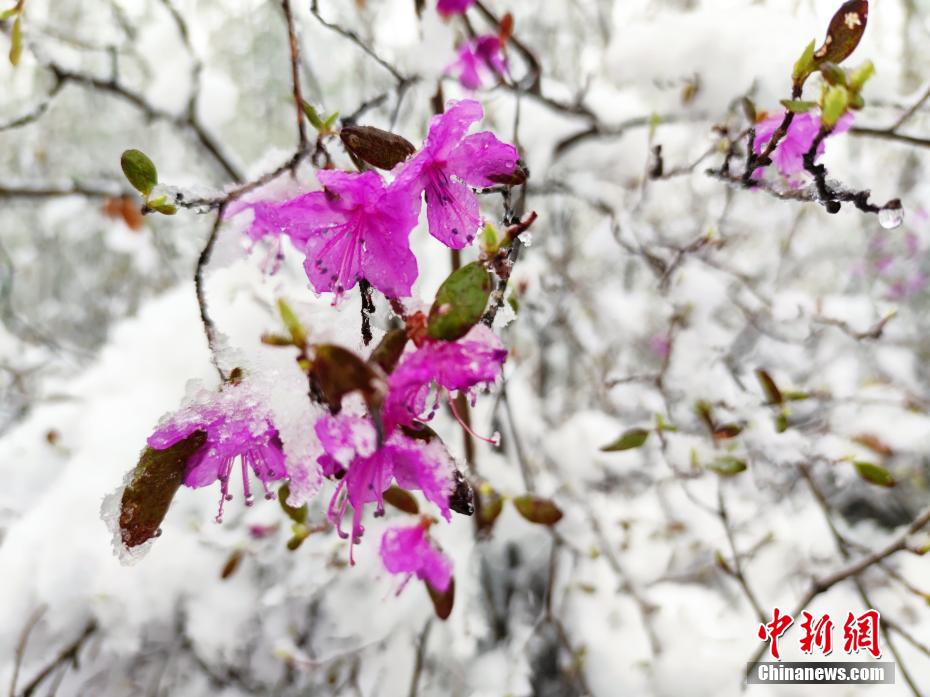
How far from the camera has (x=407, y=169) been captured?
521 mm

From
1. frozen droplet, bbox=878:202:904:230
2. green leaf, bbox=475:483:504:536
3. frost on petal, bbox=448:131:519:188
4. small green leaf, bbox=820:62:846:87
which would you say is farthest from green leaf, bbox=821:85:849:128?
green leaf, bbox=475:483:504:536

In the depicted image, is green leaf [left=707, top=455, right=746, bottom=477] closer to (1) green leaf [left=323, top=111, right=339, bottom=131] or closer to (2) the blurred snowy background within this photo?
(2) the blurred snowy background

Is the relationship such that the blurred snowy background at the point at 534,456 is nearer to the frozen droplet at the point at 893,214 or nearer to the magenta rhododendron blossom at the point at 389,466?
the magenta rhododendron blossom at the point at 389,466

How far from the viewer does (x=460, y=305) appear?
43 centimetres

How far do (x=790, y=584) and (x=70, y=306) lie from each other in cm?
582

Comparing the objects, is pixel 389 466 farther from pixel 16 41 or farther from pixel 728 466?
pixel 16 41

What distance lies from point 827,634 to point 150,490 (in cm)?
136

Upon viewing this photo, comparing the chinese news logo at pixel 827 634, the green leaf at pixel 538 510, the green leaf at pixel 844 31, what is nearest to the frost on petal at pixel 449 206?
the green leaf at pixel 844 31

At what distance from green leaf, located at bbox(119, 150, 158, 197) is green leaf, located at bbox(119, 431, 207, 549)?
9.2 inches

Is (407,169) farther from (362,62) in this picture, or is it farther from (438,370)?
(362,62)

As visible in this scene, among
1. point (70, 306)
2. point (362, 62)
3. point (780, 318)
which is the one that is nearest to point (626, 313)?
point (780, 318)

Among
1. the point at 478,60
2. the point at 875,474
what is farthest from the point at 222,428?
the point at 478,60

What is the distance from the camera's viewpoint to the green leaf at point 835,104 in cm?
53

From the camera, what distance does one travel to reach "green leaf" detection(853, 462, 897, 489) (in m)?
0.89
